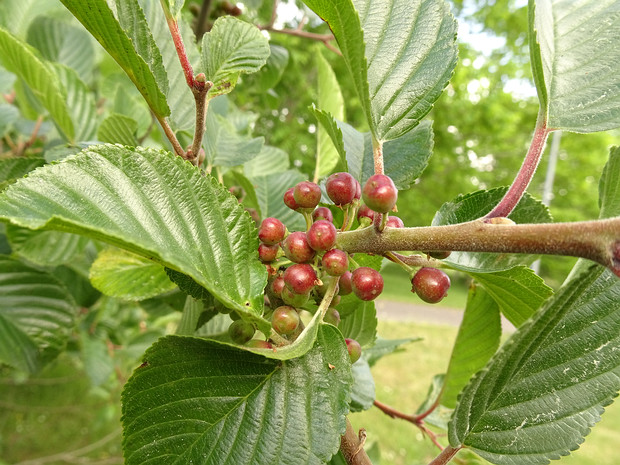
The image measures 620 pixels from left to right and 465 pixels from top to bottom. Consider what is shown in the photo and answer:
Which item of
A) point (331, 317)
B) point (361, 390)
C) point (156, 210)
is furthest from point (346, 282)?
point (361, 390)

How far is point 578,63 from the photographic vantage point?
724mm

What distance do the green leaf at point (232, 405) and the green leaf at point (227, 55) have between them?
0.38 metres

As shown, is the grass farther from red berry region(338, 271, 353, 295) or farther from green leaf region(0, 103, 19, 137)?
red berry region(338, 271, 353, 295)

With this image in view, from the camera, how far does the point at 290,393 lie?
0.60 m

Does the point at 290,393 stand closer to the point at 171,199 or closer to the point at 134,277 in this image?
the point at 171,199

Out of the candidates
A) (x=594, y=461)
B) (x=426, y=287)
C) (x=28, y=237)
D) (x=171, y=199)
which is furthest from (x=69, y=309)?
(x=594, y=461)

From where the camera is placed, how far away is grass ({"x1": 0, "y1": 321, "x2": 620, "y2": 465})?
3699mm

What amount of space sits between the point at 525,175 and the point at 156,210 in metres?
0.49

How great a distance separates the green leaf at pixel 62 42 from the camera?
5.36 feet

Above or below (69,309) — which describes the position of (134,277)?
above

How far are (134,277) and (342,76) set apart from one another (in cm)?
845

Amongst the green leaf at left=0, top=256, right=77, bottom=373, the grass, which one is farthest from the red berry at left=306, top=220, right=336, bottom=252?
the grass

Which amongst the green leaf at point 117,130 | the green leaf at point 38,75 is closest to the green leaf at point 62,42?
the green leaf at point 38,75

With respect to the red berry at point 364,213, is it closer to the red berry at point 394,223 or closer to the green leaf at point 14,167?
the red berry at point 394,223
